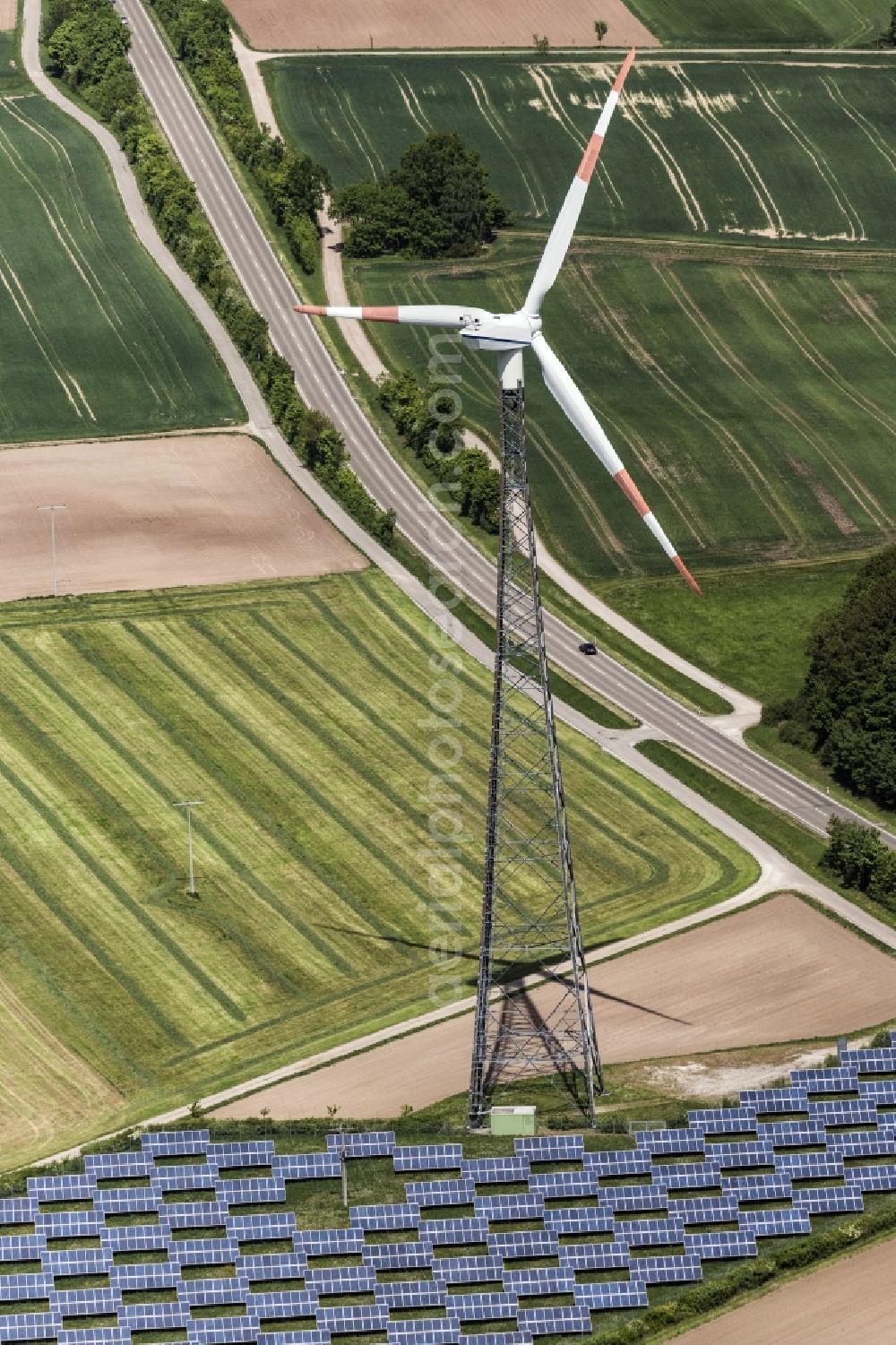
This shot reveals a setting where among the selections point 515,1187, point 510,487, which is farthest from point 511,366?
point 515,1187

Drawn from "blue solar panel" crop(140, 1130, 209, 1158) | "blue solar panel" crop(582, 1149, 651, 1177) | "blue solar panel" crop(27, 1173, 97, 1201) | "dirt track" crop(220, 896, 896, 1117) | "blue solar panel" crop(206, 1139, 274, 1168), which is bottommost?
"blue solar panel" crop(582, 1149, 651, 1177)

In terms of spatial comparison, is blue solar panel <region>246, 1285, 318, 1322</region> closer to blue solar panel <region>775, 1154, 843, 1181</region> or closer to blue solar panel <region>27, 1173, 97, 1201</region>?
blue solar panel <region>27, 1173, 97, 1201</region>

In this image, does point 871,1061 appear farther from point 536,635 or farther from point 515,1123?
point 536,635

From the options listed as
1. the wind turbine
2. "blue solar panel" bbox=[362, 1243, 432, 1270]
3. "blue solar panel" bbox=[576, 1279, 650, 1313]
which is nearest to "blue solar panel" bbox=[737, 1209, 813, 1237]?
"blue solar panel" bbox=[576, 1279, 650, 1313]

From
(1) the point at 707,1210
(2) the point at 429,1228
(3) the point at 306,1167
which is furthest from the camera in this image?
(3) the point at 306,1167

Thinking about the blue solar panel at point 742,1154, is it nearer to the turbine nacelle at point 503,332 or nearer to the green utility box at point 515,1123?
the green utility box at point 515,1123

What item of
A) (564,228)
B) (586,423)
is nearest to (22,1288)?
(586,423)
